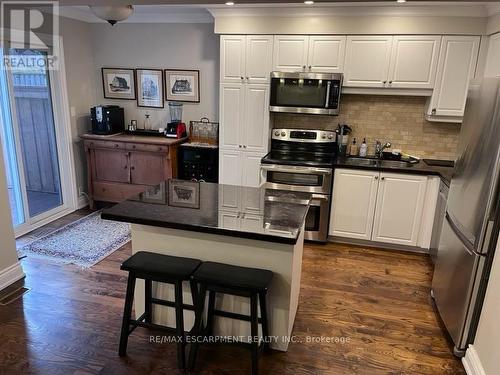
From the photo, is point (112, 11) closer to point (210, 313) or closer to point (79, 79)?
point (210, 313)

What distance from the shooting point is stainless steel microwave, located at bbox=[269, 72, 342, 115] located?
3.82m

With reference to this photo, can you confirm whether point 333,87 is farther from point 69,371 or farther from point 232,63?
point 69,371

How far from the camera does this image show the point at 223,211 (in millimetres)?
2354

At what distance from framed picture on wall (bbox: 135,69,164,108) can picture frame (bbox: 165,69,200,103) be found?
4.4 inches

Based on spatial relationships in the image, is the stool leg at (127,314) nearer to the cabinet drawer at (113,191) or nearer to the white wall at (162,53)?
the cabinet drawer at (113,191)

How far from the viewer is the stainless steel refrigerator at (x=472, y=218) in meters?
2.19

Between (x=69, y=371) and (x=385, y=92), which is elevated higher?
(x=385, y=92)

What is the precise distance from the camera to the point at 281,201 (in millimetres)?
2574

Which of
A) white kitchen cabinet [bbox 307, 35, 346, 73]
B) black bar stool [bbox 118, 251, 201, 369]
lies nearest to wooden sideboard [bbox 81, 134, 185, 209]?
white kitchen cabinet [bbox 307, 35, 346, 73]

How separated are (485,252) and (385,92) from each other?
2162 mm

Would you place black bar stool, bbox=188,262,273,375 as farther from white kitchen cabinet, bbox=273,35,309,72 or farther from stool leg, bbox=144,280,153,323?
white kitchen cabinet, bbox=273,35,309,72

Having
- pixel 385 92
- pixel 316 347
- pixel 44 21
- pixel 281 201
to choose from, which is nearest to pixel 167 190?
pixel 281 201

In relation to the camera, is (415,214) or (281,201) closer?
(281,201)

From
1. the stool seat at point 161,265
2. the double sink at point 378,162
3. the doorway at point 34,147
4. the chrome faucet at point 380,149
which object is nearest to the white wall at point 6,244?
the doorway at point 34,147
